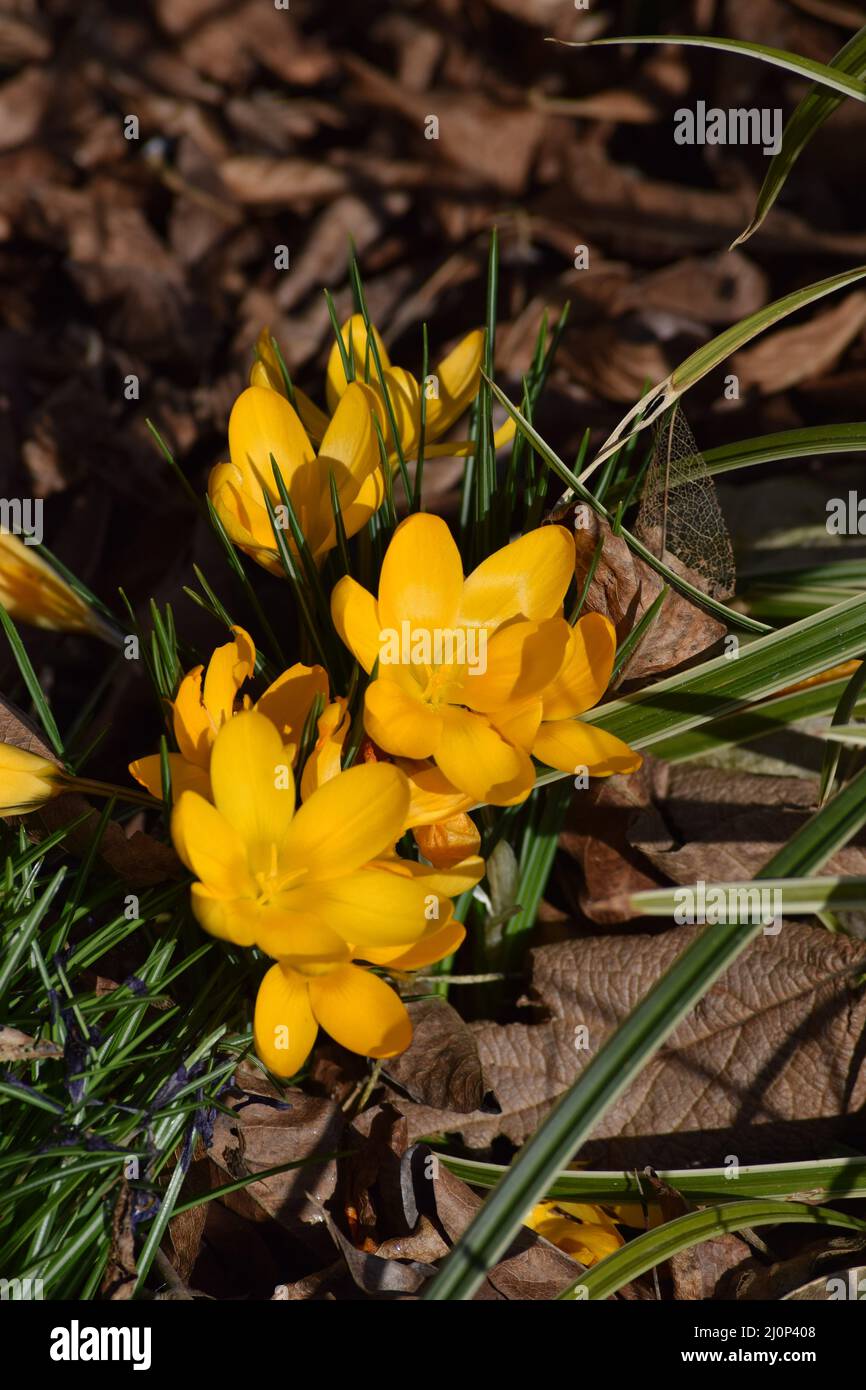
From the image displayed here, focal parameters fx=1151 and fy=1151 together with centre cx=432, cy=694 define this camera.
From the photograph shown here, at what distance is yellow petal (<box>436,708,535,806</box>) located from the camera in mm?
952

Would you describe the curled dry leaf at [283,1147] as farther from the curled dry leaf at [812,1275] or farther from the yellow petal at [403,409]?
the yellow petal at [403,409]

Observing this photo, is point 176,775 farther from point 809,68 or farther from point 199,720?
point 809,68

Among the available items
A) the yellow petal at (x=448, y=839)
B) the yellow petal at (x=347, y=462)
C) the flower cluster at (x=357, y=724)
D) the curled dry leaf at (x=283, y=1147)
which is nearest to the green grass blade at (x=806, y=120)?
the flower cluster at (x=357, y=724)

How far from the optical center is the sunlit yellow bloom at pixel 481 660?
3.19ft

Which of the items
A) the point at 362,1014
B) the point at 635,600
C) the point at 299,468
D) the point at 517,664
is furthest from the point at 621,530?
the point at 362,1014

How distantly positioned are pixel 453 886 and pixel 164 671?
35 cm

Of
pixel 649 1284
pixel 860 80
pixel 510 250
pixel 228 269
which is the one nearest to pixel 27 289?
pixel 228 269

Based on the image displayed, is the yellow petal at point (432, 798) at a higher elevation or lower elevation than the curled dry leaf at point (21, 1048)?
higher

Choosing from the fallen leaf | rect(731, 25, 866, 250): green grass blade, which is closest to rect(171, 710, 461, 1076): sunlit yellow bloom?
rect(731, 25, 866, 250): green grass blade

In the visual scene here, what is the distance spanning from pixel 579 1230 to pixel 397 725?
24.3 inches

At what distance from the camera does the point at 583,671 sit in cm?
105

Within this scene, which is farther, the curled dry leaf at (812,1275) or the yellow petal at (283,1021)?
the curled dry leaf at (812,1275)

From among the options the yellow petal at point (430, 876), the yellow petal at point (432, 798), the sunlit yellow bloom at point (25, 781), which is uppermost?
the sunlit yellow bloom at point (25, 781)

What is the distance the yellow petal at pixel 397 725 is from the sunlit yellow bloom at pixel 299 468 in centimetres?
22
